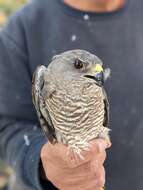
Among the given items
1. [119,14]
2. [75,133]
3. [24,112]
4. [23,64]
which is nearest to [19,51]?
[23,64]

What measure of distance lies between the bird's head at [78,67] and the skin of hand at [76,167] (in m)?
0.26

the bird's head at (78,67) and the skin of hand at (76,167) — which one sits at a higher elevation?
the bird's head at (78,67)

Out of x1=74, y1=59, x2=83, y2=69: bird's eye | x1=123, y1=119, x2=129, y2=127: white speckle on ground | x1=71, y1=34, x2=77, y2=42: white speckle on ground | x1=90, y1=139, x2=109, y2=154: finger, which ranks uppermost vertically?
x1=74, y1=59, x2=83, y2=69: bird's eye

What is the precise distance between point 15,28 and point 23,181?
0.61 meters

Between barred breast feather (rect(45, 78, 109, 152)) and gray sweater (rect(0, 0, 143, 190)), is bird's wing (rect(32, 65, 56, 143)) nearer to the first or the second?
barred breast feather (rect(45, 78, 109, 152))

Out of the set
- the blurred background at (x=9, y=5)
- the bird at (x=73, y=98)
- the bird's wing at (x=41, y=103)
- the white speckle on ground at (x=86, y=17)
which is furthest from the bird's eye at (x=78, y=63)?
the blurred background at (x=9, y=5)

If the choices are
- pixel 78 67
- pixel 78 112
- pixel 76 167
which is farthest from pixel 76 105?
pixel 76 167

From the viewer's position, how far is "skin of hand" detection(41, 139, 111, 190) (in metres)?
1.97

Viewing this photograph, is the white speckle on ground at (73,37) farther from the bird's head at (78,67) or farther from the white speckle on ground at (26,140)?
the bird's head at (78,67)

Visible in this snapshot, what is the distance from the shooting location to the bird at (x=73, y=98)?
69.9 inches

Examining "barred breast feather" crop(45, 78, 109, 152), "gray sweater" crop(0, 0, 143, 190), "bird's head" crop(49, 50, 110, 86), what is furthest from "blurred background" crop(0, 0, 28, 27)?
"bird's head" crop(49, 50, 110, 86)

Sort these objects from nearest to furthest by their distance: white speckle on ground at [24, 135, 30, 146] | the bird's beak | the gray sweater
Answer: the bird's beak
white speckle on ground at [24, 135, 30, 146]
the gray sweater

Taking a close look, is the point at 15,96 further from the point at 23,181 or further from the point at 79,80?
the point at 79,80

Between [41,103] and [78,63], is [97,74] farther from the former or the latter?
[41,103]
